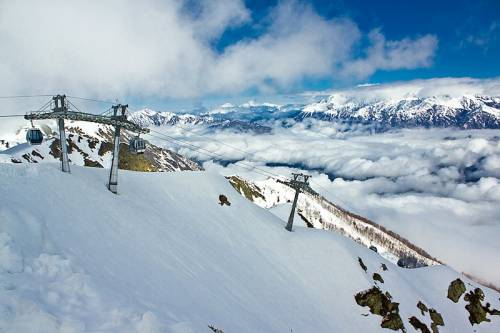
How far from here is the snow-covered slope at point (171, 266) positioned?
1530 cm

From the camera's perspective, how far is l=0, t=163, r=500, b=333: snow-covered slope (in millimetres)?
15305

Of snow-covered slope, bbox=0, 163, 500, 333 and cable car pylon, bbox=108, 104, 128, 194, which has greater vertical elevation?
cable car pylon, bbox=108, 104, 128, 194

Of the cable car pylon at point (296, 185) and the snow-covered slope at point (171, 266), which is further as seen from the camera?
the cable car pylon at point (296, 185)

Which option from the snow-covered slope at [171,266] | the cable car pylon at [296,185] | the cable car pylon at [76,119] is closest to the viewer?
the snow-covered slope at [171,266]

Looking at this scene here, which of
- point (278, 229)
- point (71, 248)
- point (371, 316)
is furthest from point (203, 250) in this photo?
point (371, 316)

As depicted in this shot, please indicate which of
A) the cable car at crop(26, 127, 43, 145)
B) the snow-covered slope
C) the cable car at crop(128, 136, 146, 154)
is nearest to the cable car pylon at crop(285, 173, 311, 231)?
the snow-covered slope

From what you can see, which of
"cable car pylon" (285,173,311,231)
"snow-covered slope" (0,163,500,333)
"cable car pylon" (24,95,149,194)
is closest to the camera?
"snow-covered slope" (0,163,500,333)

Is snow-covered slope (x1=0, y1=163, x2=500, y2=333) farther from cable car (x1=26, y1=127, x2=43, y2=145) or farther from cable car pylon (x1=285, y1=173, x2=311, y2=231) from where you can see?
cable car (x1=26, y1=127, x2=43, y2=145)

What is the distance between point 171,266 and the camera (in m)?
27.8

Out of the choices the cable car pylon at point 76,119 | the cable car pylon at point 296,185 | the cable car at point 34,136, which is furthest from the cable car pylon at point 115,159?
the cable car pylon at point 296,185

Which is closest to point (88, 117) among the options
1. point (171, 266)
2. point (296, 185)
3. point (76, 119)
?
point (76, 119)

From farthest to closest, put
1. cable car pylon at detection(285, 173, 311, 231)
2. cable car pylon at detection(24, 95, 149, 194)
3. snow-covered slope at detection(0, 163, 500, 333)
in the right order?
cable car pylon at detection(285, 173, 311, 231), cable car pylon at detection(24, 95, 149, 194), snow-covered slope at detection(0, 163, 500, 333)

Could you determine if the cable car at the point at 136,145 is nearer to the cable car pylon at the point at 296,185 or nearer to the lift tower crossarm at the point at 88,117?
the lift tower crossarm at the point at 88,117

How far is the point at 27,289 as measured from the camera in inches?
579
